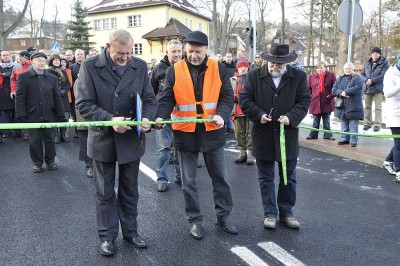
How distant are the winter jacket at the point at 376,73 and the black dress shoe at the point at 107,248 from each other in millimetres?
8368

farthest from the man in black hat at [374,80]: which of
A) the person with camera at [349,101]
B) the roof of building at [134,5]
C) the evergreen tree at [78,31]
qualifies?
the evergreen tree at [78,31]

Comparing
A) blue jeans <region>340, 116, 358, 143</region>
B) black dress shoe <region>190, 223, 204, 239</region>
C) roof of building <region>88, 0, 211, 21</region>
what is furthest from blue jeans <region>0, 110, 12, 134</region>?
roof of building <region>88, 0, 211, 21</region>

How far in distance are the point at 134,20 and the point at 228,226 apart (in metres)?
43.6

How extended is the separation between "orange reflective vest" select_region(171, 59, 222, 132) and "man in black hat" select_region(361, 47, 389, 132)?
7.28m

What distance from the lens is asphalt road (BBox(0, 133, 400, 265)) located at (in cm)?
383

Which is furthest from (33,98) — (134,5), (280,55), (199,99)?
(134,5)

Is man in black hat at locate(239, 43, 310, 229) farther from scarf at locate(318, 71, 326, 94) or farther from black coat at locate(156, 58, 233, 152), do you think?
scarf at locate(318, 71, 326, 94)

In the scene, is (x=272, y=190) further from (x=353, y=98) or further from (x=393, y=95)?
(x=353, y=98)

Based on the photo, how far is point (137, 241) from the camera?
13.3 feet

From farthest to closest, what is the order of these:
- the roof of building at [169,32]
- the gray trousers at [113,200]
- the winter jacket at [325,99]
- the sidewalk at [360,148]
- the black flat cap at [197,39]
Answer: the roof of building at [169,32], the winter jacket at [325,99], the sidewalk at [360,148], the black flat cap at [197,39], the gray trousers at [113,200]

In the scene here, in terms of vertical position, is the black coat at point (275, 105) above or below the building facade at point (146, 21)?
below

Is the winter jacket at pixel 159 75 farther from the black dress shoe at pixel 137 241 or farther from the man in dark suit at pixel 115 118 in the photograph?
the black dress shoe at pixel 137 241

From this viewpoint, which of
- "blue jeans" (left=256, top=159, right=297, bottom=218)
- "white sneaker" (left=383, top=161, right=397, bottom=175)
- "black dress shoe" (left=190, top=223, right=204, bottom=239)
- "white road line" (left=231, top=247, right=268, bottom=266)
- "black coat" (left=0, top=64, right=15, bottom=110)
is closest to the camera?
"white road line" (left=231, top=247, right=268, bottom=266)

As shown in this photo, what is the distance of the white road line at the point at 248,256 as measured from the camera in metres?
3.68
